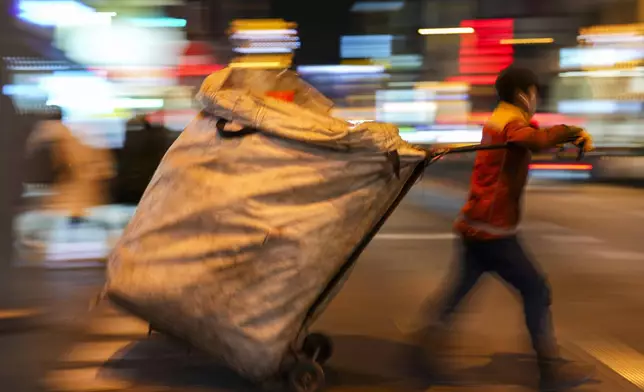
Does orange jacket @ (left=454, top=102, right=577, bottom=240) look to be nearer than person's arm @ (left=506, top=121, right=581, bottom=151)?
No

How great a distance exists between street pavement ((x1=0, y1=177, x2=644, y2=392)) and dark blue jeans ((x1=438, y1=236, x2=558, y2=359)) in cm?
33

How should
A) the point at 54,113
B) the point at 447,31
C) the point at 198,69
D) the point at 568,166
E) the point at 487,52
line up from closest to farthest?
the point at 54,113
the point at 568,166
the point at 198,69
the point at 487,52
the point at 447,31

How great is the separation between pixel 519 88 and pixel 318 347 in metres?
1.92

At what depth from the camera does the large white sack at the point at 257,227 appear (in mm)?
3404

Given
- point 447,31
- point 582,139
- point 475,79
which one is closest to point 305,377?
point 582,139

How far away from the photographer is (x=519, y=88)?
3.86 m

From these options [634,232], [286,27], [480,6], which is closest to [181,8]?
[286,27]

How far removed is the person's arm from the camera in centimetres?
351

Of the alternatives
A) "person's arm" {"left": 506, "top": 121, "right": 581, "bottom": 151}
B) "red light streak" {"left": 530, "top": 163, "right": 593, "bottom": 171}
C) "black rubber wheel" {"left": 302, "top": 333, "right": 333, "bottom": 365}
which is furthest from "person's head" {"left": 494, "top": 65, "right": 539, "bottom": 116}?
"red light streak" {"left": 530, "top": 163, "right": 593, "bottom": 171}

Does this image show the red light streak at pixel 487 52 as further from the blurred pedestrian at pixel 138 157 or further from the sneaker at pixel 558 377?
the sneaker at pixel 558 377

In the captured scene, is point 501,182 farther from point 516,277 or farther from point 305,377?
point 305,377

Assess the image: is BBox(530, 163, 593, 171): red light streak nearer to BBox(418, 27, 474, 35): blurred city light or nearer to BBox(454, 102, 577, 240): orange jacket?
BBox(418, 27, 474, 35): blurred city light

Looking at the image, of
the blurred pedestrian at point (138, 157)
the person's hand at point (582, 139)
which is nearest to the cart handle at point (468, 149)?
the person's hand at point (582, 139)

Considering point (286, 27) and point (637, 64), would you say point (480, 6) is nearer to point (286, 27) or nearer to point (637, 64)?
point (286, 27)
